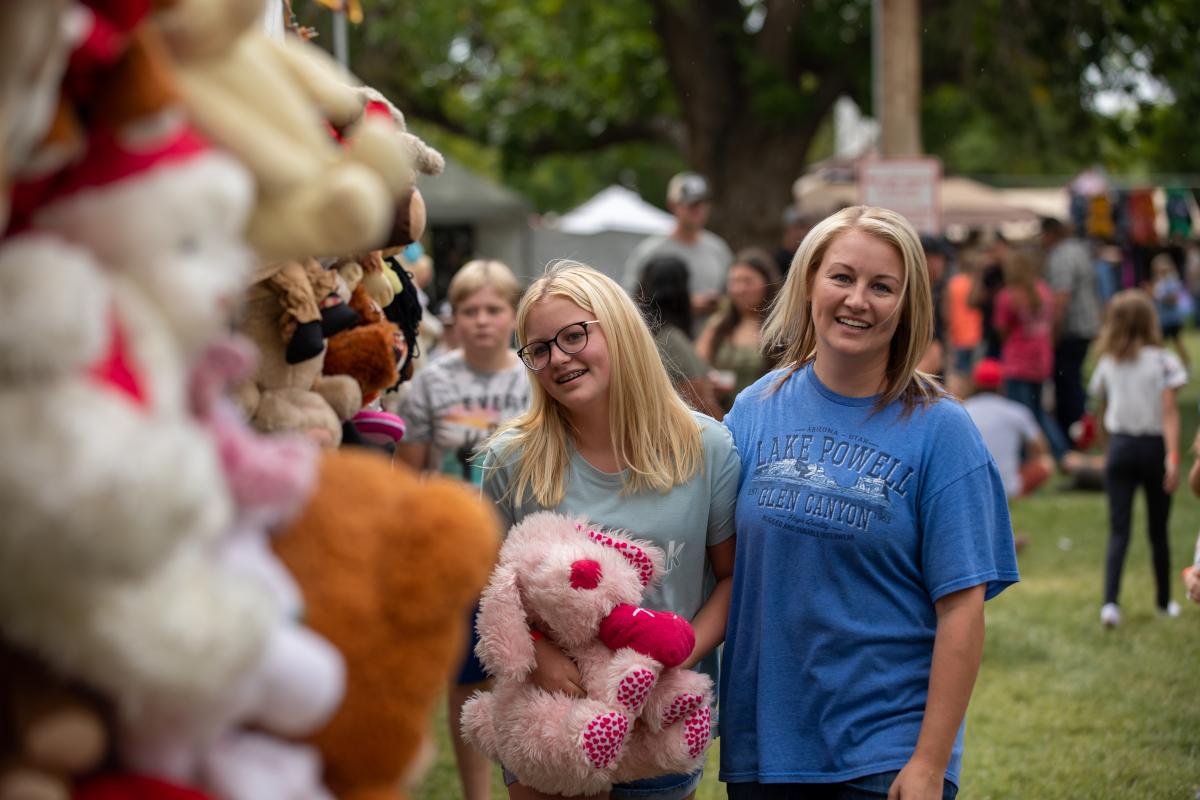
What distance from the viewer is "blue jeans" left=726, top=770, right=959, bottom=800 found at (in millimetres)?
2572

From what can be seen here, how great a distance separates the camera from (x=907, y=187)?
9406 millimetres

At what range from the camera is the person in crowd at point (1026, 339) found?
11742 mm

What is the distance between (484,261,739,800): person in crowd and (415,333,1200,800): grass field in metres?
2.42

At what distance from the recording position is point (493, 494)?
9.59 ft

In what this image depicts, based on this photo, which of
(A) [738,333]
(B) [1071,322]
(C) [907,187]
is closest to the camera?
(A) [738,333]

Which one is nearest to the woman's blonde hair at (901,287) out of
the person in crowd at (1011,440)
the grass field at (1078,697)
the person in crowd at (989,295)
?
the grass field at (1078,697)

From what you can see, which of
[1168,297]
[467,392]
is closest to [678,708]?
[467,392]

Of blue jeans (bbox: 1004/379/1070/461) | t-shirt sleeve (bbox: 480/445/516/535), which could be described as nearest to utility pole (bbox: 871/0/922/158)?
blue jeans (bbox: 1004/379/1070/461)

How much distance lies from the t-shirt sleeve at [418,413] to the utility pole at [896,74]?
605 centimetres

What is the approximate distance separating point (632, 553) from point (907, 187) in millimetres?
7309

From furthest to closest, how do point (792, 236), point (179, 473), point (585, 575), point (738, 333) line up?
point (792, 236)
point (738, 333)
point (585, 575)
point (179, 473)

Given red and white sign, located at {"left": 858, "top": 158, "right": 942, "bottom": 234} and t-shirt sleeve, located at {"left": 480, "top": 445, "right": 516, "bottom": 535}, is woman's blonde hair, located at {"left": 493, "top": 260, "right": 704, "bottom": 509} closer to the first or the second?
t-shirt sleeve, located at {"left": 480, "top": 445, "right": 516, "bottom": 535}

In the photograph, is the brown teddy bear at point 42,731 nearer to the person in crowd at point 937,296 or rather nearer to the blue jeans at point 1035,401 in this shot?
the person in crowd at point 937,296

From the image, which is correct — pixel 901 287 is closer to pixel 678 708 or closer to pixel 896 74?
pixel 678 708
